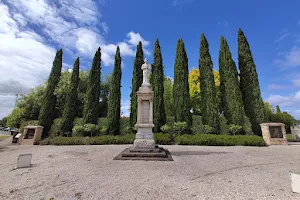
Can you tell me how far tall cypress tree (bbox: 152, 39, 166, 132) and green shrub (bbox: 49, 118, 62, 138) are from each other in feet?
29.7

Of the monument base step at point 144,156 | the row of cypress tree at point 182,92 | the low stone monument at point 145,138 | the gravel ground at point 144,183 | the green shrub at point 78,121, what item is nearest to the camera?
the gravel ground at point 144,183

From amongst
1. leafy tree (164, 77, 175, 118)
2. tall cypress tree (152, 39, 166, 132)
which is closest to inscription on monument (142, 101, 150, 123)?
tall cypress tree (152, 39, 166, 132)

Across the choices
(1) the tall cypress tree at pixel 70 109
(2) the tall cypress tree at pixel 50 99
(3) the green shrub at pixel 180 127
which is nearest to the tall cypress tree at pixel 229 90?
(3) the green shrub at pixel 180 127

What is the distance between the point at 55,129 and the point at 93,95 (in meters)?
4.71

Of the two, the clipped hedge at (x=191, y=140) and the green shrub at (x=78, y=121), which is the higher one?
the green shrub at (x=78, y=121)

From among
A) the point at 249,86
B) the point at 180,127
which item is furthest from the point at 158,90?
the point at 249,86

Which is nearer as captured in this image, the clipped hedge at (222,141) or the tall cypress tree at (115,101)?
the clipped hedge at (222,141)

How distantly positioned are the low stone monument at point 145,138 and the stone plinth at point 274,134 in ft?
28.9

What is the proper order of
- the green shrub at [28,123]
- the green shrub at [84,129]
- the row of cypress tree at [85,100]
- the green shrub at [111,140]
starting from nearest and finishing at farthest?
1. the green shrub at [111,140]
2. the green shrub at [84,129]
3. the row of cypress tree at [85,100]
4. the green shrub at [28,123]

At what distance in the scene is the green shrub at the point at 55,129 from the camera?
1332cm

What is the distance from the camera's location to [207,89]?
13648mm

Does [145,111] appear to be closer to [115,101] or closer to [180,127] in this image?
[180,127]

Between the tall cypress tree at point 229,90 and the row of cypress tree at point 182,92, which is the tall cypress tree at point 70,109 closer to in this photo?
the row of cypress tree at point 182,92

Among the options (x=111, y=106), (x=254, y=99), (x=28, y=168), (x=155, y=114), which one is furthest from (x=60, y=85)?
(x=254, y=99)
